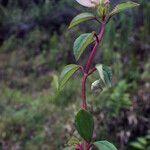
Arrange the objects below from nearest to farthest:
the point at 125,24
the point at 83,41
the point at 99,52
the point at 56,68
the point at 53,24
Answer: the point at 83,41 → the point at 125,24 → the point at 99,52 → the point at 56,68 → the point at 53,24

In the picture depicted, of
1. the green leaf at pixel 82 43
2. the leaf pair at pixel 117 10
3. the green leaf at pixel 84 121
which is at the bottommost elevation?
the green leaf at pixel 84 121

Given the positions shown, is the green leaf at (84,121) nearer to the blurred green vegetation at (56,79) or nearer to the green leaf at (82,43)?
the green leaf at (82,43)

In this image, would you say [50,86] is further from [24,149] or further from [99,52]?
[24,149]

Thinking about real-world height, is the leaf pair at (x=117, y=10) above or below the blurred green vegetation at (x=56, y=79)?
above

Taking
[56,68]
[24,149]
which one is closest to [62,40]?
[56,68]

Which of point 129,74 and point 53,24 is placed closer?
point 129,74

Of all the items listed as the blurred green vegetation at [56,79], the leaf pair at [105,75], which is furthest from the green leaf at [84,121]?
the blurred green vegetation at [56,79]

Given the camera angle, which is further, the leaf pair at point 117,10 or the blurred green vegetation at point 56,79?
the blurred green vegetation at point 56,79

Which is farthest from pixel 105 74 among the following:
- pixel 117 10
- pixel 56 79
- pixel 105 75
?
pixel 56 79

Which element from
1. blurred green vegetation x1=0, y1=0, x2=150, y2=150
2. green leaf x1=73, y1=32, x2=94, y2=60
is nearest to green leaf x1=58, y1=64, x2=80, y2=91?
green leaf x1=73, y1=32, x2=94, y2=60
